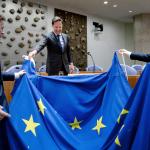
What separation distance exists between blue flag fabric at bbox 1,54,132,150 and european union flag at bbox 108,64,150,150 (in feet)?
0.86

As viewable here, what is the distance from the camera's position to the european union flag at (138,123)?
1.93 metres

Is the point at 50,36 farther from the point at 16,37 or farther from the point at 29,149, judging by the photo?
the point at 16,37

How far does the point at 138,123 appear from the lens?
6.54ft

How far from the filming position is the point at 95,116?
278 centimetres

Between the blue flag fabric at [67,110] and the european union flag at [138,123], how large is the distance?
26 cm

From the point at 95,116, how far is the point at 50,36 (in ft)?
5.51

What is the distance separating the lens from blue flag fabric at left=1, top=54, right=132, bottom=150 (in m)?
2.28

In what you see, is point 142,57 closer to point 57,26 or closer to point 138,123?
point 138,123

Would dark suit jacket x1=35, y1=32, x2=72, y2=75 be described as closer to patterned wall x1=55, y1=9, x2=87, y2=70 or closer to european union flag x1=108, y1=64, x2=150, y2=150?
european union flag x1=108, y1=64, x2=150, y2=150

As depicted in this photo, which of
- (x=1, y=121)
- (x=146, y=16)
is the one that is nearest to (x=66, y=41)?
(x=1, y=121)

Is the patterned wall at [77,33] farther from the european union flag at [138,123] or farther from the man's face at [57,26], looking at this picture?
the european union flag at [138,123]

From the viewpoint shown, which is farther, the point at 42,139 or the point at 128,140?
the point at 42,139

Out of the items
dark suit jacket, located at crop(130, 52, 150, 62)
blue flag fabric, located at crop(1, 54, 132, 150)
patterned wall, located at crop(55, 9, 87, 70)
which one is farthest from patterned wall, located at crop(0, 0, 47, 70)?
dark suit jacket, located at crop(130, 52, 150, 62)

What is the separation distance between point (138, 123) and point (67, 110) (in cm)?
97
